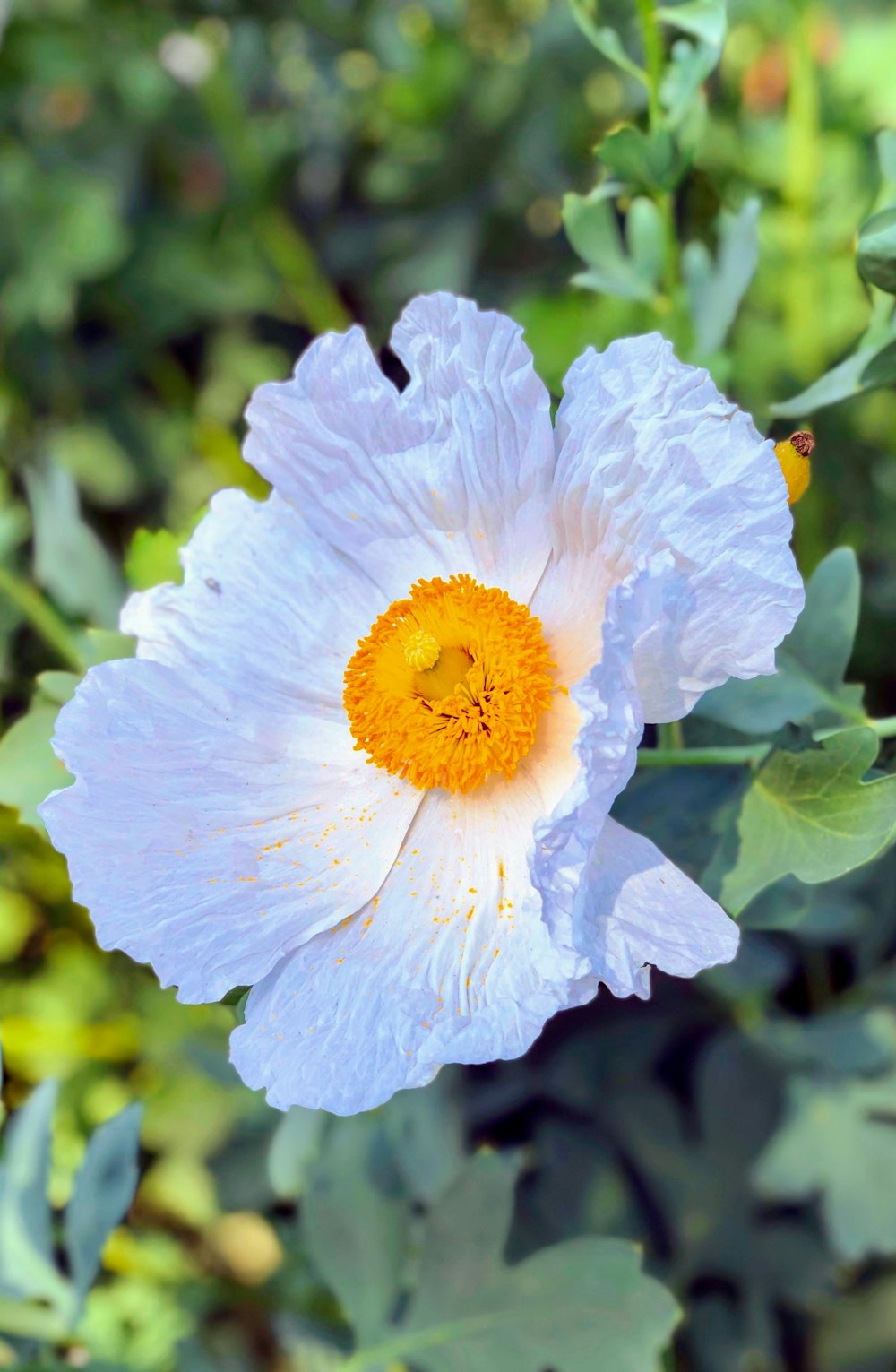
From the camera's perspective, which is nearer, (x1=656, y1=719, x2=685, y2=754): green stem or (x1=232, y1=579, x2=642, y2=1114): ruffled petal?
(x1=232, y1=579, x2=642, y2=1114): ruffled petal

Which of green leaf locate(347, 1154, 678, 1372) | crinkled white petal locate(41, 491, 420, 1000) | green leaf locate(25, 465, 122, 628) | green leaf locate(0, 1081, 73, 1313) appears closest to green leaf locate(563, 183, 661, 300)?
crinkled white petal locate(41, 491, 420, 1000)

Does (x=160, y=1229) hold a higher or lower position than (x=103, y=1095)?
lower

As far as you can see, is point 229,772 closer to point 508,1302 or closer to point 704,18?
point 508,1302

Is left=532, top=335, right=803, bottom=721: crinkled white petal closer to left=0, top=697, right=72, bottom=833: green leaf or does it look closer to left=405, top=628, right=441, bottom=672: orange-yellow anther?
left=405, top=628, right=441, bottom=672: orange-yellow anther

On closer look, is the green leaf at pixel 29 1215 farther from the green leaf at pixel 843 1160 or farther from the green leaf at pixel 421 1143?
the green leaf at pixel 843 1160

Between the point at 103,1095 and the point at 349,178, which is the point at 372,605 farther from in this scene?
the point at 349,178

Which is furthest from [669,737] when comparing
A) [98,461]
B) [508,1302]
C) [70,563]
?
[98,461]

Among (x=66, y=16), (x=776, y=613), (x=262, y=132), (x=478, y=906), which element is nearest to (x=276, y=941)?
(x=478, y=906)
